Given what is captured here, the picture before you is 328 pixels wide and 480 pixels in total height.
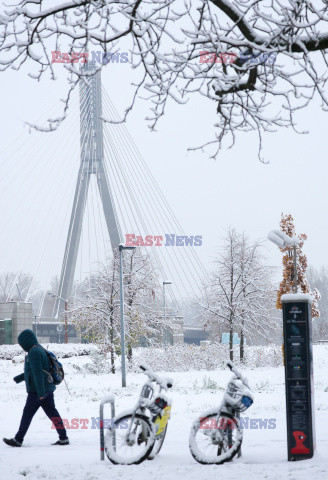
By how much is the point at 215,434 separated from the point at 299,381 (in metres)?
0.97

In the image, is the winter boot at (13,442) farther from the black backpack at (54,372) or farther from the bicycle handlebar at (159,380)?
the bicycle handlebar at (159,380)

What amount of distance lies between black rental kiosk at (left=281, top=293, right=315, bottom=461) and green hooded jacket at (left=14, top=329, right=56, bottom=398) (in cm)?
277

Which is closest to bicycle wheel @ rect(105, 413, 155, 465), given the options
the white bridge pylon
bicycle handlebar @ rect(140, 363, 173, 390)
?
bicycle handlebar @ rect(140, 363, 173, 390)

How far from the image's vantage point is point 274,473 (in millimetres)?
5523

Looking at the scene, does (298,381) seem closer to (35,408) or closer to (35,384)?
(35,384)

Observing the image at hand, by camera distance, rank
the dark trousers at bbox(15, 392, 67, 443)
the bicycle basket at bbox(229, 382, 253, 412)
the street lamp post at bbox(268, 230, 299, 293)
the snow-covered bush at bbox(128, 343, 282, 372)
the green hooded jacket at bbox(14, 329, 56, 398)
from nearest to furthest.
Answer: the bicycle basket at bbox(229, 382, 253, 412)
the street lamp post at bbox(268, 230, 299, 293)
the green hooded jacket at bbox(14, 329, 56, 398)
the dark trousers at bbox(15, 392, 67, 443)
the snow-covered bush at bbox(128, 343, 282, 372)

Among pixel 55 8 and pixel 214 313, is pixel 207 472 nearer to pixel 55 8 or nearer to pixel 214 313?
pixel 55 8

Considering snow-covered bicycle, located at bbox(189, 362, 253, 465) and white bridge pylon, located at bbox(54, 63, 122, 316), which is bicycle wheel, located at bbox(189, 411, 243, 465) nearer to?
snow-covered bicycle, located at bbox(189, 362, 253, 465)

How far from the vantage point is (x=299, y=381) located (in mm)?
6109

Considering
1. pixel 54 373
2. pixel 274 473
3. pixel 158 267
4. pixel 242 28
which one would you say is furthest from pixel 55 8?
pixel 158 267

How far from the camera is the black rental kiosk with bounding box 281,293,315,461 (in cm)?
608

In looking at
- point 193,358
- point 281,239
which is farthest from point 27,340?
point 193,358

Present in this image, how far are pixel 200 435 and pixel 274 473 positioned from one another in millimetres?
923

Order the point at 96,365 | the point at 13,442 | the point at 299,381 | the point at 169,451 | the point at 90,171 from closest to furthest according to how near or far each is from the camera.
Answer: the point at 299,381 < the point at 169,451 < the point at 13,442 < the point at 96,365 < the point at 90,171
